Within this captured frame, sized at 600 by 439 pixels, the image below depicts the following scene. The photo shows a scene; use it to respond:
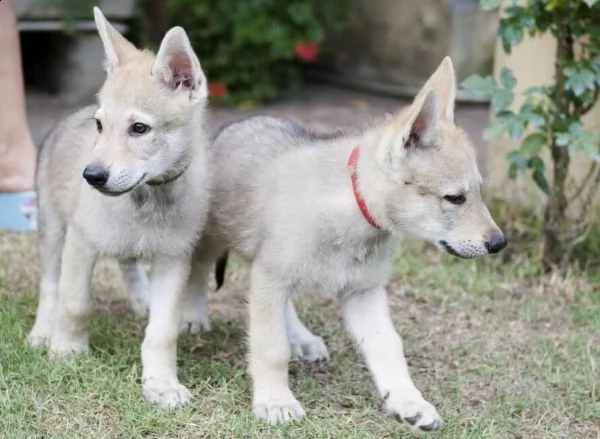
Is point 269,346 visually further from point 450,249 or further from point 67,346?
point 67,346

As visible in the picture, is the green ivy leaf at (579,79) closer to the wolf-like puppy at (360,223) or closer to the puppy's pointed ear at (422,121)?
the wolf-like puppy at (360,223)

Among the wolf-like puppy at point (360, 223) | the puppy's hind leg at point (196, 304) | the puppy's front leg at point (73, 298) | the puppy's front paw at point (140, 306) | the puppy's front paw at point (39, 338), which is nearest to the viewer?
the wolf-like puppy at point (360, 223)

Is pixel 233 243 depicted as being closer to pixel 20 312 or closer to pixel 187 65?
pixel 187 65

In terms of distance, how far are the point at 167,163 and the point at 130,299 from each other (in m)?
1.38

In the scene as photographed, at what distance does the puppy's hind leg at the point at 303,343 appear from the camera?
199 inches

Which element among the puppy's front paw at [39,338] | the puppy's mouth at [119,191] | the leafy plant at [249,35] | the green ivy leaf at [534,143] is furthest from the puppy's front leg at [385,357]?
the leafy plant at [249,35]

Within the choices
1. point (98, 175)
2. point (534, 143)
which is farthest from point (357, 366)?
point (534, 143)

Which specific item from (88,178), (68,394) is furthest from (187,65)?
(68,394)

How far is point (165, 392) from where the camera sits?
4.37 metres

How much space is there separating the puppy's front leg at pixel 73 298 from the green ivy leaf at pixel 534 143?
2436mm

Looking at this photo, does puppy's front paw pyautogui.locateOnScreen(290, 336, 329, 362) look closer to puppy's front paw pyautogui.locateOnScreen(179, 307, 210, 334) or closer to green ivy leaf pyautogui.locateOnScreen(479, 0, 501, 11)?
puppy's front paw pyautogui.locateOnScreen(179, 307, 210, 334)

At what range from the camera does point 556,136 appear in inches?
229

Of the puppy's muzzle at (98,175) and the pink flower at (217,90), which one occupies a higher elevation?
the puppy's muzzle at (98,175)

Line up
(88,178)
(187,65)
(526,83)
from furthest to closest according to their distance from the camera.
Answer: (526,83)
(187,65)
(88,178)
